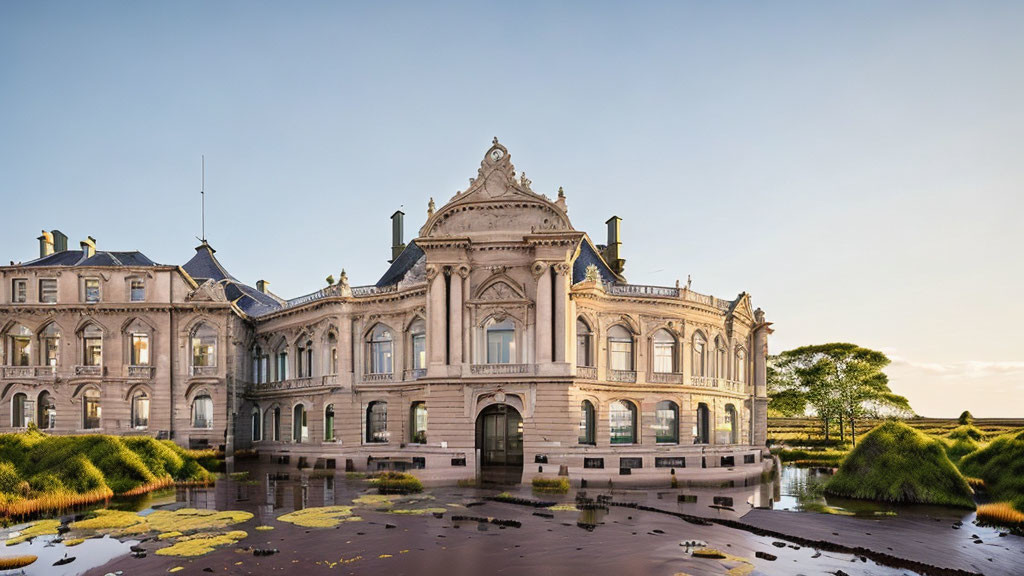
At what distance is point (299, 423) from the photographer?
174 ft

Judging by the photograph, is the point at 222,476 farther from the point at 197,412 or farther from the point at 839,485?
the point at 839,485

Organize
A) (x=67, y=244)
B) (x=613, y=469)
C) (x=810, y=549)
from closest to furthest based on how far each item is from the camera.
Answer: (x=810, y=549)
(x=613, y=469)
(x=67, y=244)

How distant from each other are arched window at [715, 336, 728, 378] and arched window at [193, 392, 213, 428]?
37832 millimetres

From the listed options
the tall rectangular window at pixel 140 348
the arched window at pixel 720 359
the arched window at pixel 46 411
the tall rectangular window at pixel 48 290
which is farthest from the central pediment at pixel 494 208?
the arched window at pixel 46 411

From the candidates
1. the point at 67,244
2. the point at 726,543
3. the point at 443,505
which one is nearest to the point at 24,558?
the point at 443,505

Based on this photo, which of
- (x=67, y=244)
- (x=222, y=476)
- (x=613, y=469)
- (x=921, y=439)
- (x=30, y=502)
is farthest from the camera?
(x=67, y=244)

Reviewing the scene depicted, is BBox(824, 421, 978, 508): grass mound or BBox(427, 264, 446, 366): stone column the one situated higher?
BBox(427, 264, 446, 366): stone column

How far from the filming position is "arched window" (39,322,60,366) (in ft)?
175

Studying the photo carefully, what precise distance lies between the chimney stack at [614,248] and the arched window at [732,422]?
13.4m

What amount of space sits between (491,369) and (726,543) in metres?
20.0

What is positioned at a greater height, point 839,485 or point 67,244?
point 67,244

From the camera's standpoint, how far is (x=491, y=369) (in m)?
41.2

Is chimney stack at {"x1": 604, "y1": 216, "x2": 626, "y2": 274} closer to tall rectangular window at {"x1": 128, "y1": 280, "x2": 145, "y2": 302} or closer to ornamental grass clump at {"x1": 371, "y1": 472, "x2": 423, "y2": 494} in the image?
ornamental grass clump at {"x1": 371, "y1": 472, "x2": 423, "y2": 494}

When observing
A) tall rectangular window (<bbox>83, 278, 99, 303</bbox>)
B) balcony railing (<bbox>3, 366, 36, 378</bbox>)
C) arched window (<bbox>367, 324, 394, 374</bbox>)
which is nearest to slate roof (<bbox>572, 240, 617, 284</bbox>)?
arched window (<bbox>367, 324, 394, 374</bbox>)
